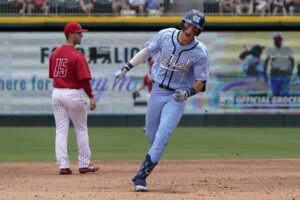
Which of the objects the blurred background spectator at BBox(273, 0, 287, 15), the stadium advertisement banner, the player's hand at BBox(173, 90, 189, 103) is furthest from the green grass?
the player's hand at BBox(173, 90, 189, 103)

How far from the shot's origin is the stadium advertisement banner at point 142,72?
28219 mm

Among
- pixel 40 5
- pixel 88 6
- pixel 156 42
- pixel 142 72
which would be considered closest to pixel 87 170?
pixel 156 42

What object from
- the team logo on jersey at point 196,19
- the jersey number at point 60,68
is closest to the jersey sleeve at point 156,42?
the team logo on jersey at point 196,19

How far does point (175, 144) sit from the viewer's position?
20047 mm

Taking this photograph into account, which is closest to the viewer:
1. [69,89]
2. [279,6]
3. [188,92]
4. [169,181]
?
[188,92]

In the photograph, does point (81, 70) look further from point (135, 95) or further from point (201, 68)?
point (135, 95)

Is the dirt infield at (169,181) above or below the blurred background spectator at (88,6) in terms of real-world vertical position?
below

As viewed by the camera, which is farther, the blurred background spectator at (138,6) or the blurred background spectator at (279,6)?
the blurred background spectator at (138,6)

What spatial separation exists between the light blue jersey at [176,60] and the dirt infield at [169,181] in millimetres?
1248

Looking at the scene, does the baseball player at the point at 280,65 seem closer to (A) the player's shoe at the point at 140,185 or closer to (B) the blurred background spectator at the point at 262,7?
(B) the blurred background spectator at the point at 262,7

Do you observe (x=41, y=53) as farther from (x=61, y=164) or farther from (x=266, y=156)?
(x=61, y=164)

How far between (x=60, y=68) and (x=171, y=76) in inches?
102

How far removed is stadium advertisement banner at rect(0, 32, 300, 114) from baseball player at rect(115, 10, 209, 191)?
17217mm

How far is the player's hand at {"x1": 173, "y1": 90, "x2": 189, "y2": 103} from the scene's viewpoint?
34.8ft
